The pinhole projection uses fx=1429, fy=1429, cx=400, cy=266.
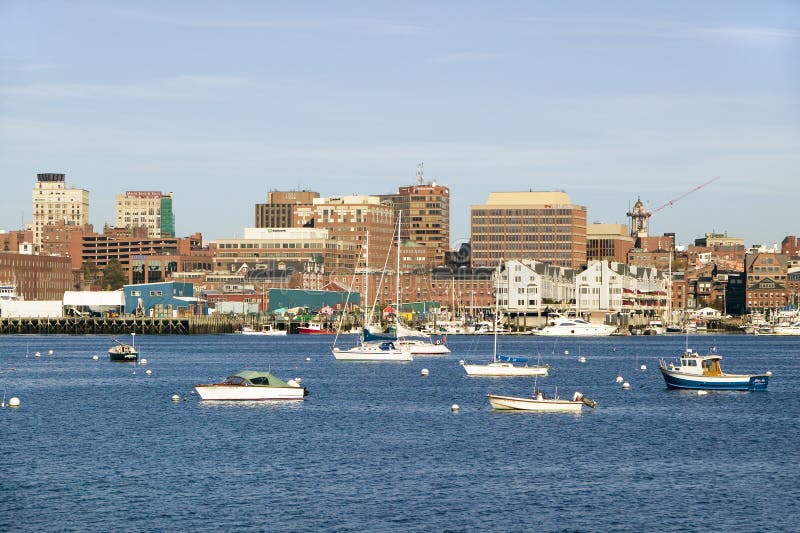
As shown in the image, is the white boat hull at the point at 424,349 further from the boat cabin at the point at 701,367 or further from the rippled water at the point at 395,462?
the boat cabin at the point at 701,367

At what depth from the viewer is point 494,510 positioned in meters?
57.6

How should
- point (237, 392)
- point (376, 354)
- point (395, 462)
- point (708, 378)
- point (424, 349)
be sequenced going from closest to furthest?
point (395, 462), point (237, 392), point (708, 378), point (376, 354), point (424, 349)

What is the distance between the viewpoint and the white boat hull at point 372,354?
152625 millimetres

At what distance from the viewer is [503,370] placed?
125500 mm

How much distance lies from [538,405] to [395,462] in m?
22.1

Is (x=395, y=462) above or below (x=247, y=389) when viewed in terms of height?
below

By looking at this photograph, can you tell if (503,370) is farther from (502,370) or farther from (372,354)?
(372,354)

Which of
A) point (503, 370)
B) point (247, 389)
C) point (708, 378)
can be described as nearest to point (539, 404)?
point (247, 389)

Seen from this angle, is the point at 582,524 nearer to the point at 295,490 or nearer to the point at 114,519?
the point at 295,490

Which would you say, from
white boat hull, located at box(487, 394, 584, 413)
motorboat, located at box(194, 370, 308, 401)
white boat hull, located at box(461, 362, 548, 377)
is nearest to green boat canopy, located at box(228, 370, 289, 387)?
motorboat, located at box(194, 370, 308, 401)

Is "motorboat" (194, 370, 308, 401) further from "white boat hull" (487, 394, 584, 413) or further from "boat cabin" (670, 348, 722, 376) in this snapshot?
"boat cabin" (670, 348, 722, 376)

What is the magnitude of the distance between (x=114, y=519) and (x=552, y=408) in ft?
133

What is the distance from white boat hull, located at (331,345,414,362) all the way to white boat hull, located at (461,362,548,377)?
83.5 feet

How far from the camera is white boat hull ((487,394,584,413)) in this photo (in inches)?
3538
